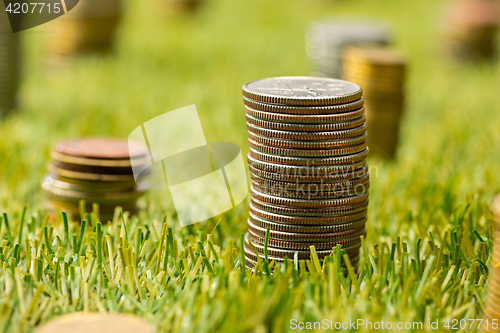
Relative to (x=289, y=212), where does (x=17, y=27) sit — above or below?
above

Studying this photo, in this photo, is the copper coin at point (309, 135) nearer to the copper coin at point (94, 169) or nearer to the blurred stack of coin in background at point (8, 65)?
the copper coin at point (94, 169)

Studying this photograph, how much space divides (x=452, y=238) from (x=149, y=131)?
2496 millimetres

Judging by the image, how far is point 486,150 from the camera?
16.0 ft

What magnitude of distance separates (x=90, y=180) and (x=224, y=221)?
762mm

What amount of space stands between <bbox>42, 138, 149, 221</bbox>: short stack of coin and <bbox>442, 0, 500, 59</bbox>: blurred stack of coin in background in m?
6.99

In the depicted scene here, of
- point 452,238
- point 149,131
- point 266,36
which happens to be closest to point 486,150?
point 452,238

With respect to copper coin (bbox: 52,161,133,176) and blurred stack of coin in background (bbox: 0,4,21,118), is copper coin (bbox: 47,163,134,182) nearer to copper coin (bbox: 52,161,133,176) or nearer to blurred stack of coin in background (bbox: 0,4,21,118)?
copper coin (bbox: 52,161,133,176)

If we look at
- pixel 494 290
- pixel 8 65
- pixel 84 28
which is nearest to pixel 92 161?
pixel 494 290

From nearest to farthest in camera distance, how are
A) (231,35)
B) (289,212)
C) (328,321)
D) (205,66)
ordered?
(328,321) → (289,212) → (205,66) → (231,35)

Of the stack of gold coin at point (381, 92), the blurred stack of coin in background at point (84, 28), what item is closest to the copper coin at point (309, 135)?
the stack of gold coin at point (381, 92)

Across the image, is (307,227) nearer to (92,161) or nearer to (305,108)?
(305,108)

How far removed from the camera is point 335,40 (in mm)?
6102

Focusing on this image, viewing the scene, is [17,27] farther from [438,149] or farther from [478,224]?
[478,224]

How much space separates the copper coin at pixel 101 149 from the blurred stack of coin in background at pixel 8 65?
244cm
